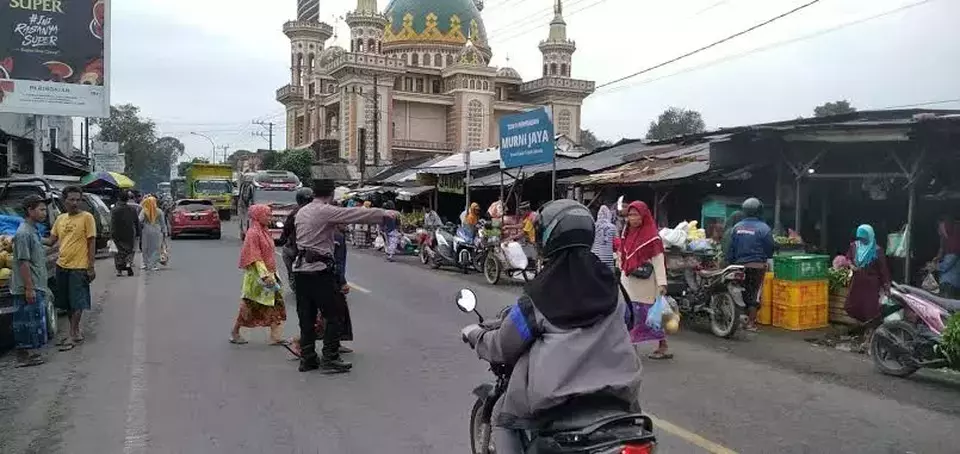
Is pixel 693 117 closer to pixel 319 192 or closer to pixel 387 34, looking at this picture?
pixel 387 34

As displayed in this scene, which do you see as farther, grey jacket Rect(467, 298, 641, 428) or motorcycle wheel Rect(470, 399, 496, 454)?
motorcycle wheel Rect(470, 399, 496, 454)

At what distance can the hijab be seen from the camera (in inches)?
648

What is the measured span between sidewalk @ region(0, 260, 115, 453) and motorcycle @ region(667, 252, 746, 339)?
6.68m

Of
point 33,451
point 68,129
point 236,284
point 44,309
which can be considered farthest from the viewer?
point 68,129

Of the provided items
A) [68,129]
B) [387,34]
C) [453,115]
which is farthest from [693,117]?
[68,129]

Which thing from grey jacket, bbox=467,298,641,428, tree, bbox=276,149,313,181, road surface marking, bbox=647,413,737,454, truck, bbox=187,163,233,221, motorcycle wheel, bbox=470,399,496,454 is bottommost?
road surface marking, bbox=647,413,737,454

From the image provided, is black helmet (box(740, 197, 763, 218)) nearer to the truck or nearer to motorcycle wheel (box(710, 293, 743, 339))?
motorcycle wheel (box(710, 293, 743, 339))

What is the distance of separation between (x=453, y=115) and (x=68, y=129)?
28298mm

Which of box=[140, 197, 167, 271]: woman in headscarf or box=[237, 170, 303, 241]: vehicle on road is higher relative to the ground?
box=[237, 170, 303, 241]: vehicle on road

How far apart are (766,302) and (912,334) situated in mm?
3326

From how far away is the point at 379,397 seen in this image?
6277 millimetres

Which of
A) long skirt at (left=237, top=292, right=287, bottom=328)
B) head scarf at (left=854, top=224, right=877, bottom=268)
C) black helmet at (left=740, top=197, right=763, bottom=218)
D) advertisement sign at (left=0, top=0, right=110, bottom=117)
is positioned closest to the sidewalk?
long skirt at (left=237, top=292, right=287, bottom=328)

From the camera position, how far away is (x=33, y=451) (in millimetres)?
4988

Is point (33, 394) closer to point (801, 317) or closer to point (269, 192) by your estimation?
point (801, 317)
